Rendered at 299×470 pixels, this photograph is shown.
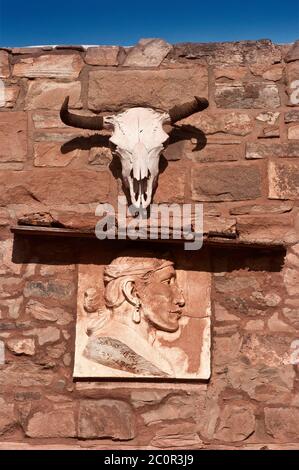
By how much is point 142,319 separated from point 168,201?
0.74m

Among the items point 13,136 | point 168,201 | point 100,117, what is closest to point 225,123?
point 168,201

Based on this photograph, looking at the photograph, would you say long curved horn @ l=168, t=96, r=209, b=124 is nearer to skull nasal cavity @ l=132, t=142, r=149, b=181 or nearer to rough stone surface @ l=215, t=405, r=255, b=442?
skull nasal cavity @ l=132, t=142, r=149, b=181

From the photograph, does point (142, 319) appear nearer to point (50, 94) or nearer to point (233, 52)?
point (50, 94)

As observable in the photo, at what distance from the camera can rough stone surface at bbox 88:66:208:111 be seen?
518 centimetres

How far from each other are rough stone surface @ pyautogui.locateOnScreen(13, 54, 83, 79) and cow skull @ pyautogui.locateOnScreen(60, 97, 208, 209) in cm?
42

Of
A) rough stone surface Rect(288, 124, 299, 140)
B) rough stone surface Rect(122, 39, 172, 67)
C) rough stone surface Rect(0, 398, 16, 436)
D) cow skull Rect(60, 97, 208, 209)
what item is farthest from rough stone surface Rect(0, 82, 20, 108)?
rough stone surface Rect(0, 398, 16, 436)

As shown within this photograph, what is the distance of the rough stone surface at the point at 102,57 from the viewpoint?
206 inches

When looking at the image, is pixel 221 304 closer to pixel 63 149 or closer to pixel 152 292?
pixel 152 292

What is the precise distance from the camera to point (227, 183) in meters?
5.02

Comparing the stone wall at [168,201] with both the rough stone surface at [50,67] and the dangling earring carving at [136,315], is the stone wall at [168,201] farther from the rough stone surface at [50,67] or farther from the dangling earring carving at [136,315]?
the dangling earring carving at [136,315]

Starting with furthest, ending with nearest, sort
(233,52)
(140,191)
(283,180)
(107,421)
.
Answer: (233,52)
(283,180)
(140,191)
(107,421)

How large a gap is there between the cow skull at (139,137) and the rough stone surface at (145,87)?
0.58ft

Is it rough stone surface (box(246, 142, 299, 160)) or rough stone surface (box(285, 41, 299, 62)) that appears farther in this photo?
rough stone surface (box(285, 41, 299, 62))
